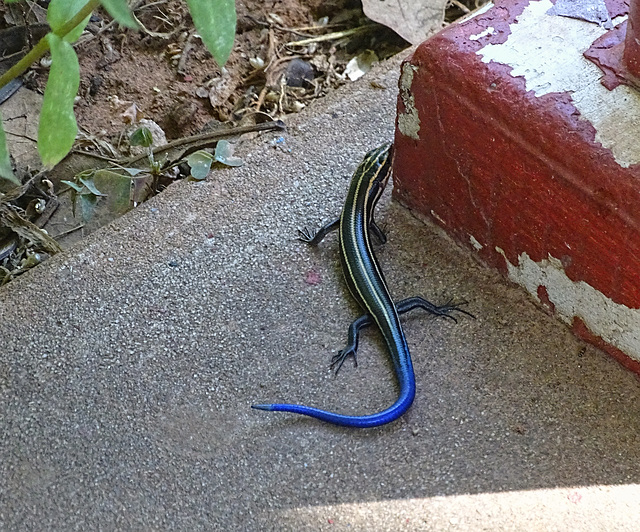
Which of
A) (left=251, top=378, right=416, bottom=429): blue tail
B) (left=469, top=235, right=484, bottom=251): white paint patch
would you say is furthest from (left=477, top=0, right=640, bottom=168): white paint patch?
(left=251, top=378, right=416, bottom=429): blue tail

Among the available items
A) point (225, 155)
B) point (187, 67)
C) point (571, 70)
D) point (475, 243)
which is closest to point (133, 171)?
point (225, 155)

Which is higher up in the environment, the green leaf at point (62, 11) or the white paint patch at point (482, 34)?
the green leaf at point (62, 11)

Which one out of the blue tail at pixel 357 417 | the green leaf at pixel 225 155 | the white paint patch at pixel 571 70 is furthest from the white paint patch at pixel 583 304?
the green leaf at pixel 225 155

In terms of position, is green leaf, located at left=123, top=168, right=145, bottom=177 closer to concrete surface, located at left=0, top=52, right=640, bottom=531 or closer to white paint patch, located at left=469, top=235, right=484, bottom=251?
concrete surface, located at left=0, top=52, right=640, bottom=531

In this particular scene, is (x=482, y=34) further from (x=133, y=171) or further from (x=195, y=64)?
(x=195, y=64)

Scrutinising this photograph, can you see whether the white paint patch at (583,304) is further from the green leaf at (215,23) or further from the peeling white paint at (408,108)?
the green leaf at (215,23)

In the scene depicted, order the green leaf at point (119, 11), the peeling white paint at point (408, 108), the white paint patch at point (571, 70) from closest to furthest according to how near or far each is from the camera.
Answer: the green leaf at point (119, 11) < the white paint patch at point (571, 70) < the peeling white paint at point (408, 108)

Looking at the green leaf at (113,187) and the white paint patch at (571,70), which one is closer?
the white paint patch at (571,70)
